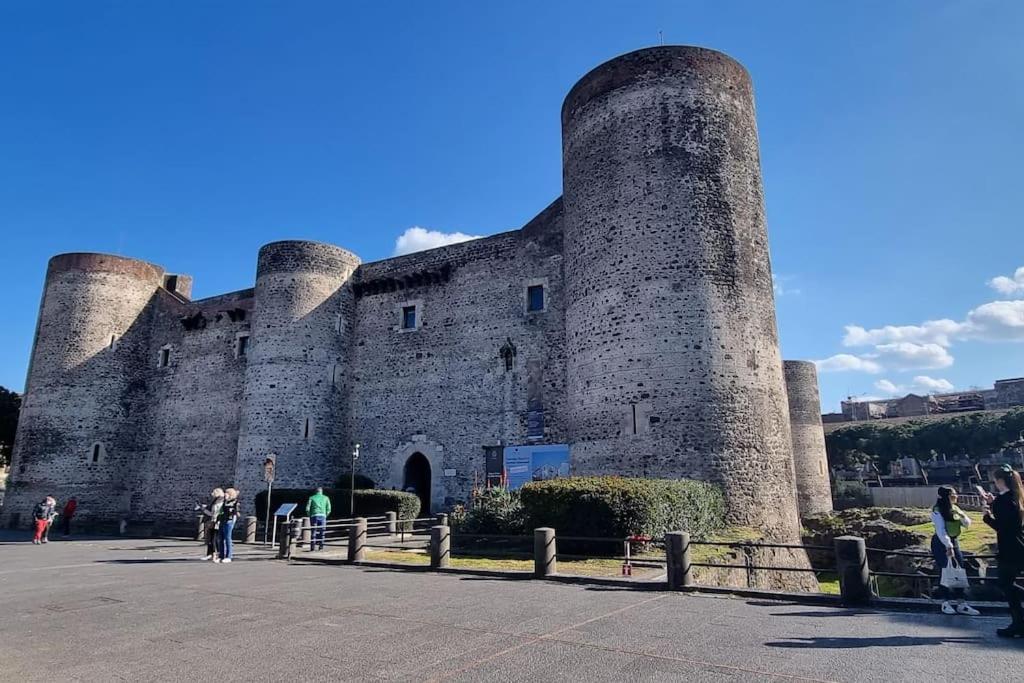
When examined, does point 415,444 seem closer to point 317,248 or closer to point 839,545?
point 317,248

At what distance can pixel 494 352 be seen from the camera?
2439 cm

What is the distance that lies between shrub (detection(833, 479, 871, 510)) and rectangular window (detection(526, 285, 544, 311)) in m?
28.5

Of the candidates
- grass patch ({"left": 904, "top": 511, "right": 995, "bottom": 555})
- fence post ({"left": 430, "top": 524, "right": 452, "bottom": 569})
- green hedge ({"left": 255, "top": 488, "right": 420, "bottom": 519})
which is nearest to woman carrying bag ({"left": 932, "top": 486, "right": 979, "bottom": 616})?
fence post ({"left": 430, "top": 524, "right": 452, "bottom": 569})

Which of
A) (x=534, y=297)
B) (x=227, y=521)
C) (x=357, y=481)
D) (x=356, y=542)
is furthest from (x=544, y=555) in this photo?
(x=357, y=481)

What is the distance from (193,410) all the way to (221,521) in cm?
1996

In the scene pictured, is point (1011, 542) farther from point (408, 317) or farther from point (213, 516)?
point (408, 317)

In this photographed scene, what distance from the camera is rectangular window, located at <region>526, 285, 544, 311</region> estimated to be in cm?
2388

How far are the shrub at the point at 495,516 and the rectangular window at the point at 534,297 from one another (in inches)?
366

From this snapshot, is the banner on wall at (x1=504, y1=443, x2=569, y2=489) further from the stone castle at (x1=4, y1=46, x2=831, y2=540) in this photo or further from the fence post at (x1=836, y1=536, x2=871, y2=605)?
the fence post at (x1=836, y1=536, x2=871, y2=605)

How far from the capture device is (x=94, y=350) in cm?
3184

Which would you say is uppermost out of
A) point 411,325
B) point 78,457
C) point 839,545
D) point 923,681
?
point 411,325

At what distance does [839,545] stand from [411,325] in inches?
817

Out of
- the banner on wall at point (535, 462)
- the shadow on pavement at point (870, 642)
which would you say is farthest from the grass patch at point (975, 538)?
the shadow on pavement at point (870, 642)

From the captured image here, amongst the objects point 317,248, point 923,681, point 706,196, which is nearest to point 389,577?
point 923,681
